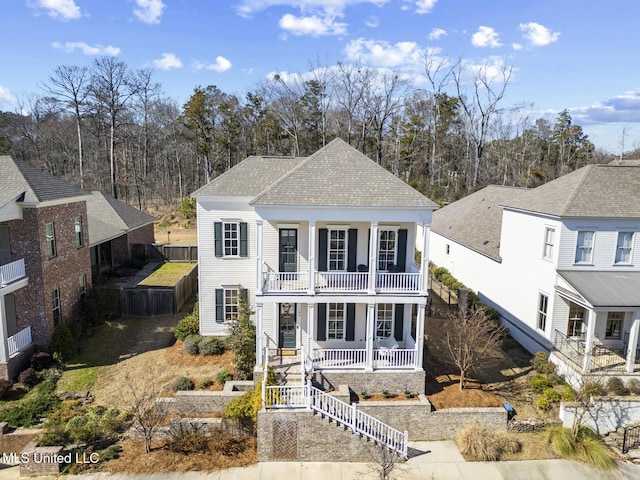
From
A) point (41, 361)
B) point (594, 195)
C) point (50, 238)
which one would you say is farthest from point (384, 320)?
point (50, 238)

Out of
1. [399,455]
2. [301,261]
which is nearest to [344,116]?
[301,261]

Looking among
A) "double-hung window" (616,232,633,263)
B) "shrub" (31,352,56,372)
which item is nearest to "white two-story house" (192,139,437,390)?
"shrub" (31,352,56,372)

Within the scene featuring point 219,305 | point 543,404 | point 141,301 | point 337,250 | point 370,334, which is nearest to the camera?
point 543,404

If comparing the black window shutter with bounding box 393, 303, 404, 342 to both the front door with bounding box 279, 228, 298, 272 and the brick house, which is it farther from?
the brick house

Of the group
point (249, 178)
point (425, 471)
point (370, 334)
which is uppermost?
point (249, 178)

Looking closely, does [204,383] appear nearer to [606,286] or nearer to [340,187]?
[340,187]

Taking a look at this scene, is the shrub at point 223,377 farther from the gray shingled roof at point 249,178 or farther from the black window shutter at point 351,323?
the gray shingled roof at point 249,178
